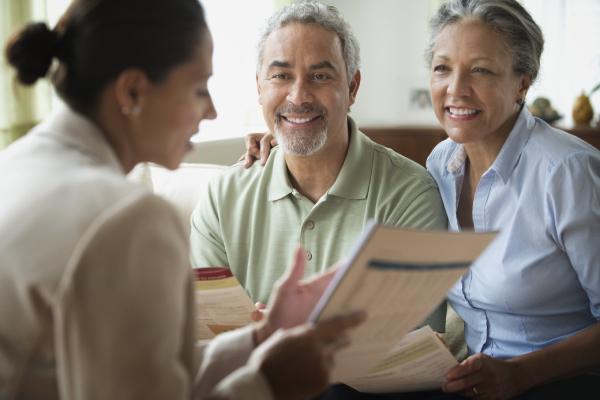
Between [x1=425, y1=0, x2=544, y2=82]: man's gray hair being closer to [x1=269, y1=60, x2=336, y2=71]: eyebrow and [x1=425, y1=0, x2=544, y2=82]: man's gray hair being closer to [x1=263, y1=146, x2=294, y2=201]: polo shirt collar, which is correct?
[x1=269, y1=60, x2=336, y2=71]: eyebrow

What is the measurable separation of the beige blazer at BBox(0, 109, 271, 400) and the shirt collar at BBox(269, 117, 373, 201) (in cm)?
99

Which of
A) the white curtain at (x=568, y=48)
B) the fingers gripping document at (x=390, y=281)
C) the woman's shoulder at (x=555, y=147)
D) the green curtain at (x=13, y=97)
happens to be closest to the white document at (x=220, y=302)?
the fingers gripping document at (x=390, y=281)

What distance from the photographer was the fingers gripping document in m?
0.98

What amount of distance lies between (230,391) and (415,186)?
1.02m

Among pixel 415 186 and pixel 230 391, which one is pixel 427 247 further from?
pixel 415 186

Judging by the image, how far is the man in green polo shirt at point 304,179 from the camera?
75.0 inches

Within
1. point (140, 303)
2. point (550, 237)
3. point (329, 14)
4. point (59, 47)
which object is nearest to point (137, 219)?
point (140, 303)

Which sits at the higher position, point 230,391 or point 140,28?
point 140,28

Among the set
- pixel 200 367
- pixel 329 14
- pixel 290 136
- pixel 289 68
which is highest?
pixel 329 14

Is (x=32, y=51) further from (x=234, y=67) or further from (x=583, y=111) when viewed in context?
(x=583, y=111)

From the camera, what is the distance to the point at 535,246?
1.64 meters

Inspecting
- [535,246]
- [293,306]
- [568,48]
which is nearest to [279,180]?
[535,246]

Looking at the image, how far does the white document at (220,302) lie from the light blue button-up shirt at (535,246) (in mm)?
521

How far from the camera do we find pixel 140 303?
86cm
